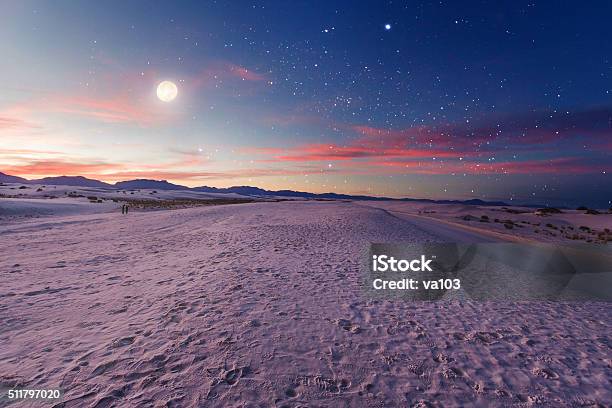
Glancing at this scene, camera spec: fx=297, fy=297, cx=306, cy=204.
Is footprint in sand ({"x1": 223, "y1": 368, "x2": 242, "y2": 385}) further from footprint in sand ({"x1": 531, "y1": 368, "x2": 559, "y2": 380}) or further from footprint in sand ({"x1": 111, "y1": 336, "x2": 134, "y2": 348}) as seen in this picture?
footprint in sand ({"x1": 531, "y1": 368, "x2": 559, "y2": 380})

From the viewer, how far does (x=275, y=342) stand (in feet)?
19.8

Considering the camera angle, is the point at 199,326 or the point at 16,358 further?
the point at 199,326

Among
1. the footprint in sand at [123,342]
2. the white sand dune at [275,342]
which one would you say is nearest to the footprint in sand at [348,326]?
the white sand dune at [275,342]

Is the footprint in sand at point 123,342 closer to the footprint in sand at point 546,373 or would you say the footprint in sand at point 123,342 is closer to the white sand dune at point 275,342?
the white sand dune at point 275,342

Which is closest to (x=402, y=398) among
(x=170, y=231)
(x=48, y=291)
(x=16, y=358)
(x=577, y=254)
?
(x=16, y=358)

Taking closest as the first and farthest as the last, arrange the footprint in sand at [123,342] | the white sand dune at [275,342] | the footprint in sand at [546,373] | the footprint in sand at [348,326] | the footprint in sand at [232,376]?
the white sand dune at [275,342]
the footprint in sand at [232,376]
the footprint in sand at [546,373]
the footprint in sand at [123,342]
the footprint in sand at [348,326]

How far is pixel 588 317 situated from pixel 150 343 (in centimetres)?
1096

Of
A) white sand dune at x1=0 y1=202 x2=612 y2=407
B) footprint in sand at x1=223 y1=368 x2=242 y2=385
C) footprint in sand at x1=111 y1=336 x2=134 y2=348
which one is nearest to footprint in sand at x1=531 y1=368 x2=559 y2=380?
white sand dune at x1=0 y1=202 x2=612 y2=407

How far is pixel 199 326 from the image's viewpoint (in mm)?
6547

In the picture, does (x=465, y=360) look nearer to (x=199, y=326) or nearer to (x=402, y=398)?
(x=402, y=398)

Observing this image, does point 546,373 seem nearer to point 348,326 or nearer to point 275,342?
point 348,326

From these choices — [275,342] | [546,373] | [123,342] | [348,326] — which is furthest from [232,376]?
[546,373]

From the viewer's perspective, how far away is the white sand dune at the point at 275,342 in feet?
15.3

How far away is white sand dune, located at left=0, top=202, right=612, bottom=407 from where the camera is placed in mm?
4656
